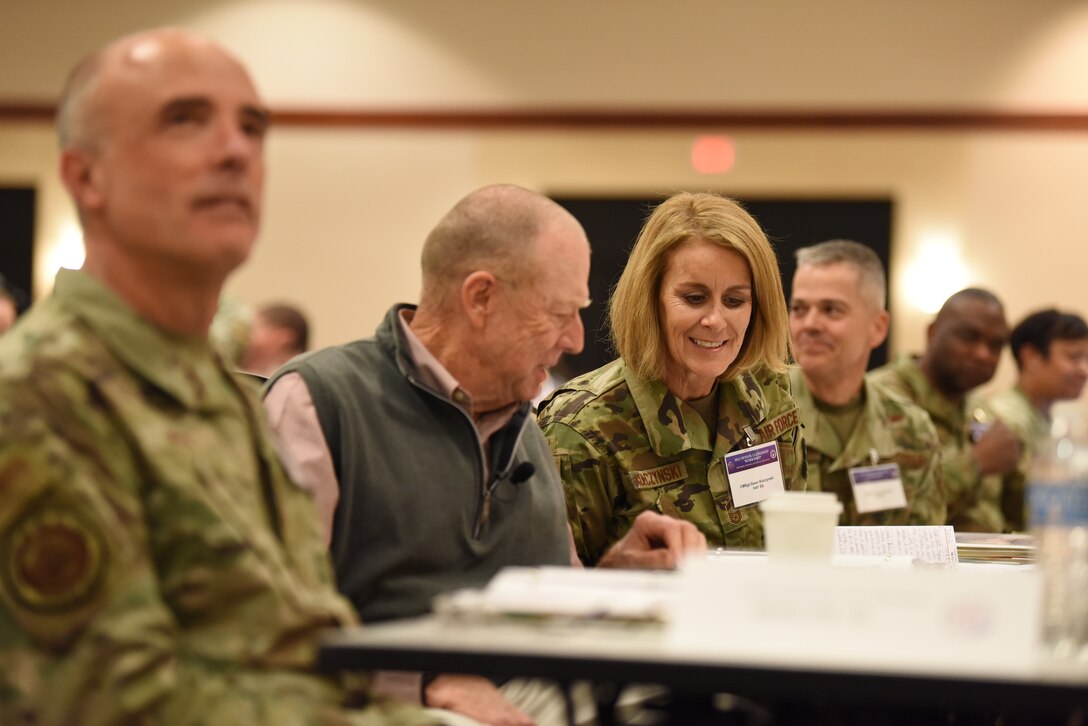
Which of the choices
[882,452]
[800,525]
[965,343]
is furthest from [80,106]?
[965,343]

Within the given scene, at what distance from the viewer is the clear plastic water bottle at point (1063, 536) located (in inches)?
62.5

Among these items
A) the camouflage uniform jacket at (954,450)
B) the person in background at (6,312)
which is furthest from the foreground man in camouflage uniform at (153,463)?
the camouflage uniform jacket at (954,450)

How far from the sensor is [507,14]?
28.4 ft

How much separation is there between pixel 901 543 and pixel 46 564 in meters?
1.78

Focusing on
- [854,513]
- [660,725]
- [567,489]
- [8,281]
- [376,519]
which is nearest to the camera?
[660,725]

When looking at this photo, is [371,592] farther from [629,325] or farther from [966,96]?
[966,96]

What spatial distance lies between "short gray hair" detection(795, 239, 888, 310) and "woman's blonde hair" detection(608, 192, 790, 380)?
1.26 meters

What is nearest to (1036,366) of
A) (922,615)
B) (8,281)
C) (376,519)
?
(376,519)

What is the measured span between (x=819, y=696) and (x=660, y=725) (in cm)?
32

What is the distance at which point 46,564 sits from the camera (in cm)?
131

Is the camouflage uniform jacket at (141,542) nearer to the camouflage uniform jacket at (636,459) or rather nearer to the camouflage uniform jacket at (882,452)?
the camouflage uniform jacket at (636,459)

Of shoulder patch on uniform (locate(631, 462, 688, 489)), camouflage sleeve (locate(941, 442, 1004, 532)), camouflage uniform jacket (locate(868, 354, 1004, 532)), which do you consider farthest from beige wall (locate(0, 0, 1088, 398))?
shoulder patch on uniform (locate(631, 462, 688, 489))

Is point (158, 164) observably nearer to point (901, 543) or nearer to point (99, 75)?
point (99, 75)

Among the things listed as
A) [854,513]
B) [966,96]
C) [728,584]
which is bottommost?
[854,513]
